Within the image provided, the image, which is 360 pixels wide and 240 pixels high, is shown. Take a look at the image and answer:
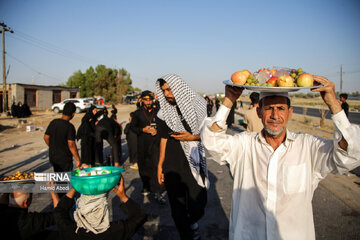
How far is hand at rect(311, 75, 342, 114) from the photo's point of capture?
151 cm

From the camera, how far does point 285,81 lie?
1.56 meters

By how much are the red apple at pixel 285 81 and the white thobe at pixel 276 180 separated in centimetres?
40

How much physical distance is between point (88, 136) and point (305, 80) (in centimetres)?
574

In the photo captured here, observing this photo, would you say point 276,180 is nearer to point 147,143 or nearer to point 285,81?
point 285,81

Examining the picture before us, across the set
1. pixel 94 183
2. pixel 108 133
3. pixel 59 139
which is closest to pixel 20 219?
pixel 94 183

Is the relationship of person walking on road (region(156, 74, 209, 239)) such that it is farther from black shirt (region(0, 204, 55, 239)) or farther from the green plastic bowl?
black shirt (region(0, 204, 55, 239))

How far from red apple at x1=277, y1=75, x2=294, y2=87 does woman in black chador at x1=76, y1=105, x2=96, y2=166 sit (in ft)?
17.8

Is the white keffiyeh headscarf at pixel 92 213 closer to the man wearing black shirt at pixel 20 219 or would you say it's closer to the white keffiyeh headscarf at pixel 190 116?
the man wearing black shirt at pixel 20 219

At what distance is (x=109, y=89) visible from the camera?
54.8 metres

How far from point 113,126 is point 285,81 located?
18.3 feet

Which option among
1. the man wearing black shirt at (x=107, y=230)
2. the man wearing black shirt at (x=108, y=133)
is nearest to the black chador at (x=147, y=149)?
the man wearing black shirt at (x=108, y=133)

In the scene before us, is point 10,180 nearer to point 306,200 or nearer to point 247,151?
point 247,151

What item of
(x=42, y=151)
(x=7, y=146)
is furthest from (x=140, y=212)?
(x=7, y=146)

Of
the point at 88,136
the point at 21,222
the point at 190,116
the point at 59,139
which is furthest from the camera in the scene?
the point at 88,136
